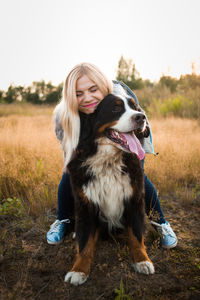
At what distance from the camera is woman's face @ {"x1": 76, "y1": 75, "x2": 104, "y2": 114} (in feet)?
6.41

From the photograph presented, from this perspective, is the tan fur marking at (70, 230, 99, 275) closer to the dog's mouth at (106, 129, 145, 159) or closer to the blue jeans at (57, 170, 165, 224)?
the blue jeans at (57, 170, 165, 224)

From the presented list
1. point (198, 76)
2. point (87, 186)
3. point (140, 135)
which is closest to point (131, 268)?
point (87, 186)

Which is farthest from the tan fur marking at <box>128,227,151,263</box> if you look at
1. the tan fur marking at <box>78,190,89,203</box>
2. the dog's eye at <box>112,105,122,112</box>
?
the dog's eye at <box>112,105,122,112</box>

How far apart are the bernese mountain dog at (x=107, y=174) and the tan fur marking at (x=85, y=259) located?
0.02 meters

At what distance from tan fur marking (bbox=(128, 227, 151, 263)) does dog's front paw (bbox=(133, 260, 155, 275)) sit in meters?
0.03

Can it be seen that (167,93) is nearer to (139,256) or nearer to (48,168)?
(48,168)

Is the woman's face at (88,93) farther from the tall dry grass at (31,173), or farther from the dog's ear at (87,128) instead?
the tall dry grass at (31,173)

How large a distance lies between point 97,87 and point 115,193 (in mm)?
863

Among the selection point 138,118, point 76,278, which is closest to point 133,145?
point 138,118

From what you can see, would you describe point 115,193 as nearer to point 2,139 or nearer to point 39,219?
point 39,219

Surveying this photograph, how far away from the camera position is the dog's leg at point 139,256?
161 centimetres

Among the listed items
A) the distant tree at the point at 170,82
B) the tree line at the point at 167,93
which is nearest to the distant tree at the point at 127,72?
the tree line at the point at 167,93

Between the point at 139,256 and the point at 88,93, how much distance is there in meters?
1.29

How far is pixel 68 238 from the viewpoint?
2.16 m
